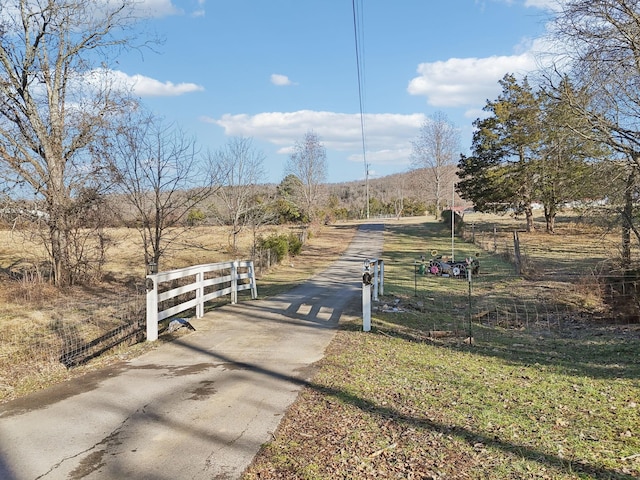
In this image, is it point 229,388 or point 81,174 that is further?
point 81,174

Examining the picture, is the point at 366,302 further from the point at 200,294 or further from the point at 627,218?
the point at 627,218

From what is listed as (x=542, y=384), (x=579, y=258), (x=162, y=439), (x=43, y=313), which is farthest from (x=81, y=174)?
(x=579, y=258)

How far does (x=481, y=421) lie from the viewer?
4.54 m

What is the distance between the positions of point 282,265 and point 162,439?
19.8m

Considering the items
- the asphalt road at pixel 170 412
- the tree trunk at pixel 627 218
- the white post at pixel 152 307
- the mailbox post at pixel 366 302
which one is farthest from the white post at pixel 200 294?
the tree trunk at pixel 627 218

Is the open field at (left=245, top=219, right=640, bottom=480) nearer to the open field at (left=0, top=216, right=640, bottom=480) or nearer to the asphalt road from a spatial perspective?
the open field at (left=0, top=216, right=640, bottom=480)

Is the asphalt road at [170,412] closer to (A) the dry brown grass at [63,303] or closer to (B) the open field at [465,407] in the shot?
(B) the open field at [465,407]

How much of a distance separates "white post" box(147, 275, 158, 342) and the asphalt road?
40 centimetres

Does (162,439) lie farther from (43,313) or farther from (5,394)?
(43,313)

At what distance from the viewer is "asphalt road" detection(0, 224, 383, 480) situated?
368 cm

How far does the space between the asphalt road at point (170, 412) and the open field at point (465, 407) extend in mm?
347

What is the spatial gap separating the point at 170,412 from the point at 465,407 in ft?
9.73

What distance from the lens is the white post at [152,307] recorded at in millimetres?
7723

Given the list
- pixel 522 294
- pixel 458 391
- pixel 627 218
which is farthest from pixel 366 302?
pixel 522 294
